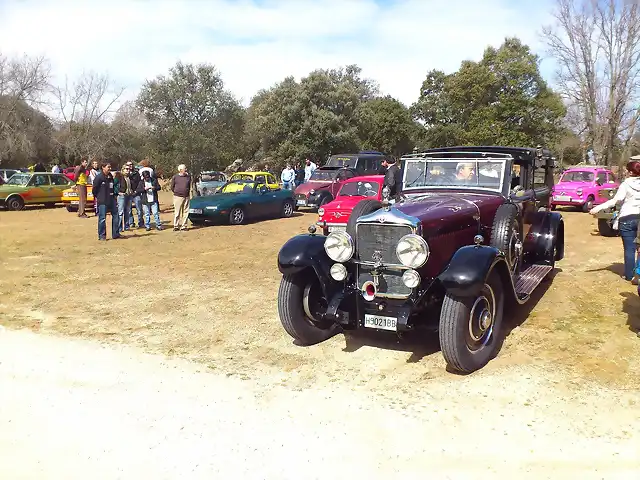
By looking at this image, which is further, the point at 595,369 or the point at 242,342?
the point at 242,342

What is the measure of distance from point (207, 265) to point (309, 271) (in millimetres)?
4478

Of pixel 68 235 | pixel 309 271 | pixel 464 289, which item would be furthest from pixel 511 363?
pixel 68 235

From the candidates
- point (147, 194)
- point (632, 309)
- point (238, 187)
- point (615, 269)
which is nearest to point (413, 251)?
point (632, 309)

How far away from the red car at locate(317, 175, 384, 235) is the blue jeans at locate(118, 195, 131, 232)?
15.8 ft

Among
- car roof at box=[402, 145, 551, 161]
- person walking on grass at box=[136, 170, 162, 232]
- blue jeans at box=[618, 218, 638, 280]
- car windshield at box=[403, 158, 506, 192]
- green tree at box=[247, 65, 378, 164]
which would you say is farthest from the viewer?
green tree at box=[247, 65, 378, 164]

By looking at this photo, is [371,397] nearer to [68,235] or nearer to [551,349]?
[551,349]

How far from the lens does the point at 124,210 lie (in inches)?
533

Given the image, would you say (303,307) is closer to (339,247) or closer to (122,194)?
(339,247)

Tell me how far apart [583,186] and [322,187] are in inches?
324

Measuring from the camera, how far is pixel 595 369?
478cm

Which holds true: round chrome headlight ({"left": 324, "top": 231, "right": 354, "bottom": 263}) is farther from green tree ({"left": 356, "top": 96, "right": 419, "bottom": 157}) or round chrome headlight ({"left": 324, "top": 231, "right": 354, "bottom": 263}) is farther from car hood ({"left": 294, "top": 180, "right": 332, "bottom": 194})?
green tree ({"left": 356, "top": 96, "right": 419, "bottom": 157})

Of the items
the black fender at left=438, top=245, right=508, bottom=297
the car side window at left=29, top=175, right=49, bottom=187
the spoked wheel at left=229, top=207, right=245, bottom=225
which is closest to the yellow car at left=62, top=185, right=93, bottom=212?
the car side window at left=29, top=175, right=49, bottom=187

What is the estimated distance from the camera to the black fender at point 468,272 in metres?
4.48

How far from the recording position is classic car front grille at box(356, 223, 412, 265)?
503cm
